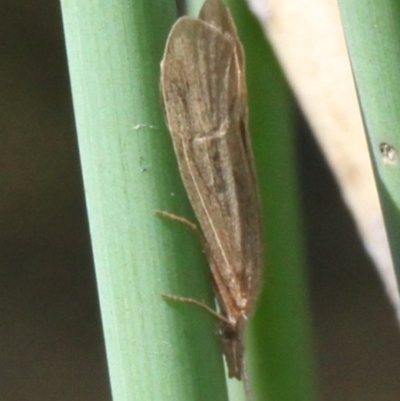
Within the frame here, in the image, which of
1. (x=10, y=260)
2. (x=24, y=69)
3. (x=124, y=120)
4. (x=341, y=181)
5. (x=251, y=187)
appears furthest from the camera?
(x=10, y=260)

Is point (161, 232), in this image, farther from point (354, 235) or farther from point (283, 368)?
point (354, 235)

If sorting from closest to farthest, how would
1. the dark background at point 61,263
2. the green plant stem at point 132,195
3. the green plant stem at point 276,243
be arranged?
1. the green plant stem at point 132,195
2. the green plant stem at point 276,243
3. the dark background at point 61,263

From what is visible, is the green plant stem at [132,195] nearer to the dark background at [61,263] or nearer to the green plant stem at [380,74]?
the green plant stem at [380,74]

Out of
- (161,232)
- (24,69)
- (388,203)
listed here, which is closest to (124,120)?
(161,232)

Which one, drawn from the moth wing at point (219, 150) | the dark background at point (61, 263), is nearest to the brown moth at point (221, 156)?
the moth wing at point (219, 150)

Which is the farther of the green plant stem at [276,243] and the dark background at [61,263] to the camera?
the dark background at [61,263]

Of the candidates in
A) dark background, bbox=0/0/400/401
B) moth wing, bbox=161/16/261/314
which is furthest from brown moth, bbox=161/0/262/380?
dark background, bbox=0/0/400/401

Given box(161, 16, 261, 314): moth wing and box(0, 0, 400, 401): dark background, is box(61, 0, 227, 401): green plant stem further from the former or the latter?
box(0, 0, 400, 401): dark background
